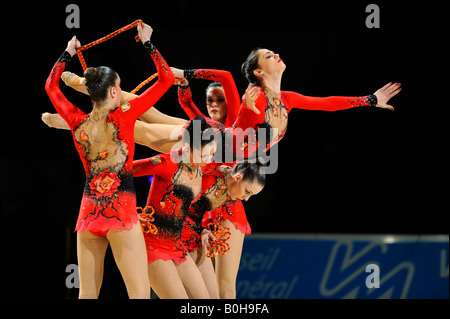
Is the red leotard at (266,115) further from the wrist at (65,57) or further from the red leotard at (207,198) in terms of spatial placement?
the wrist at (65,57)

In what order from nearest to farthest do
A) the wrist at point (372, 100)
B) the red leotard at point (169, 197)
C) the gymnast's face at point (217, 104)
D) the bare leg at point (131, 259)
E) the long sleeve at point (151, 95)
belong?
the bare leg at point (131, 259), the long sleeve at point (151, 95), the red leotard at point (169, 197), the wrist at point (372, 100), the gymnast's face at point (217, 104)

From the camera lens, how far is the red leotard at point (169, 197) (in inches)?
129

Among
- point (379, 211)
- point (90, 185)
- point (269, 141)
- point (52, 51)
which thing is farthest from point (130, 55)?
point (379, 211)

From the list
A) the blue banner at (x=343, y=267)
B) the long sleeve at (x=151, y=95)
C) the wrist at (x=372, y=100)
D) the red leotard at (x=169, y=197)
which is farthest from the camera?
the blue banner at (x=343, y=267)

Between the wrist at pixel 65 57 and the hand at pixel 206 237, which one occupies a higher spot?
the wrist at pixel 65 57

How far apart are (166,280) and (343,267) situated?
263 cm

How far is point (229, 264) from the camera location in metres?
3.90

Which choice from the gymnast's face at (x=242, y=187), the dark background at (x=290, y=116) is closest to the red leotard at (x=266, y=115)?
the gymnast's face at (x=242, y=187)

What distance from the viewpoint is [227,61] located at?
5477mm

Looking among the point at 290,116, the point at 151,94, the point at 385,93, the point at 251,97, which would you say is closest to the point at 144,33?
the point at 151,94

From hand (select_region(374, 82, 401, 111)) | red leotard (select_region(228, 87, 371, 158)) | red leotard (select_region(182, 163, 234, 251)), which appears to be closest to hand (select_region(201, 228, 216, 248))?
red leotard (select_region(182, 163, 234, 251))

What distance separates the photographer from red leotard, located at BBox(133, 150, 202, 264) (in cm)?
329

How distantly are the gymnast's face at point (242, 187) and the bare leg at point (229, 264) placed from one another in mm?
346

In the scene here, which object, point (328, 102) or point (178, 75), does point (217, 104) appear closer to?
point (178, 75)
